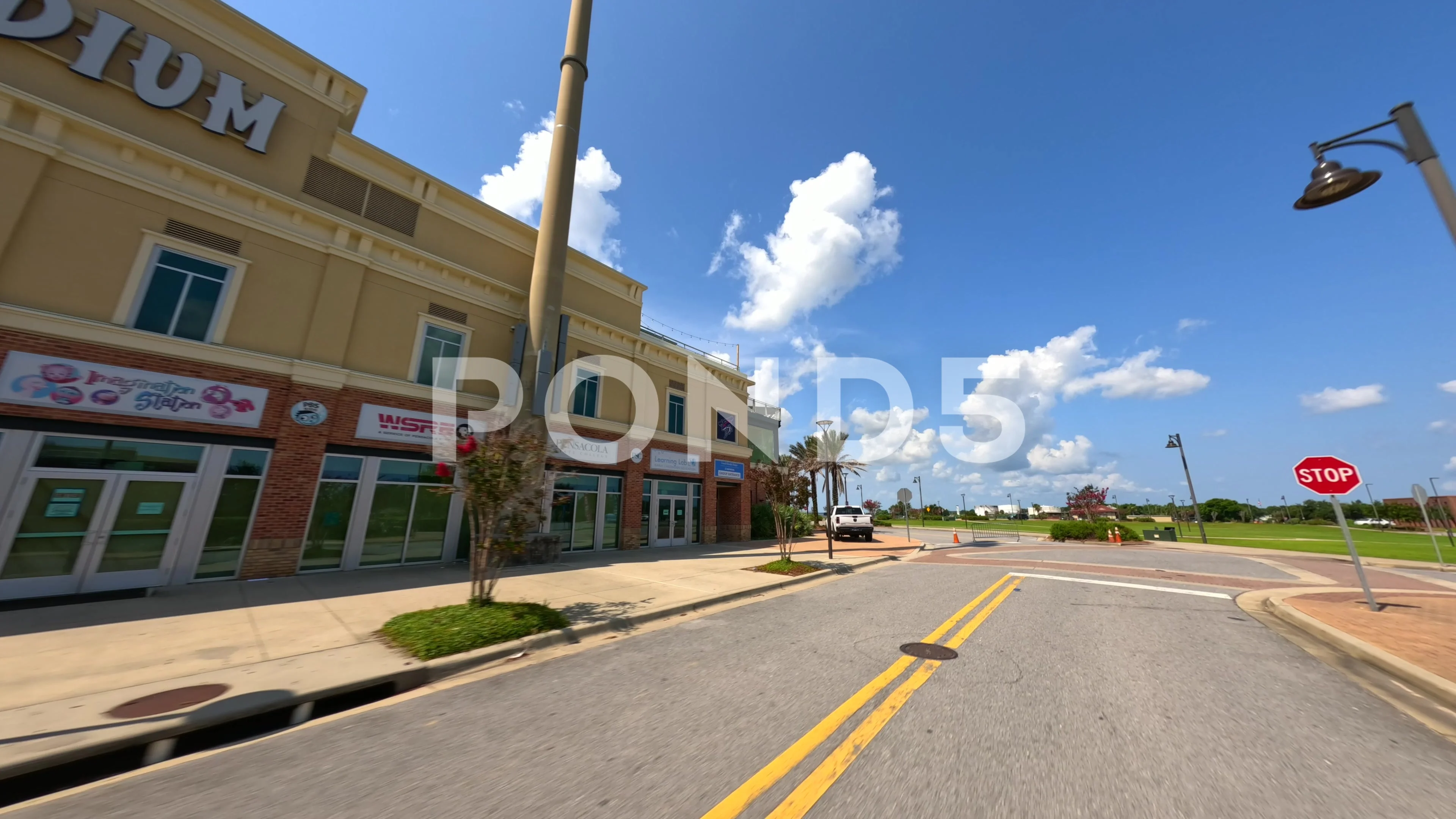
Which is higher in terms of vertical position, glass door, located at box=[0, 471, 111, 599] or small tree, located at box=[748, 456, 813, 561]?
small tree, located at box=[748, 456, 813, 561]

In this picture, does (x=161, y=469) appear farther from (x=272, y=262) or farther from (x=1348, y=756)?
(x=1348, y=756)

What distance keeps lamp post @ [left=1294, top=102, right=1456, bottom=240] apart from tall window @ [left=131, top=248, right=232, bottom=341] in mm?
19746

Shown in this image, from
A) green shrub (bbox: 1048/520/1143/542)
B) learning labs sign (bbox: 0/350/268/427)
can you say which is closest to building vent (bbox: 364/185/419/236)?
learning labs sign (bbox: 0/350/268/427)

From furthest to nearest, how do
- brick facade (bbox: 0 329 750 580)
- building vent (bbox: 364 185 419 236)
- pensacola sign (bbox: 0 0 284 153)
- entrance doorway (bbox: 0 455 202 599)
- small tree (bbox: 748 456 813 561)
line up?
small tree (bbox: 748 456 813 561), building vent (bbox: 364 185 419 236), pensacola sign (bbox: 0 0 284 153), brick facade (bbox: 0 329 750 580), entrance doorway (bbox: 0 455 202 599)

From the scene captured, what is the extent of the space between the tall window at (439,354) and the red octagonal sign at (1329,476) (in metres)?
20.8

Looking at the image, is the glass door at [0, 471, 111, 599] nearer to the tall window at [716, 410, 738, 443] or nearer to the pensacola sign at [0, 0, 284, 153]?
the pensacola sign at [0, 0, 284, 153]

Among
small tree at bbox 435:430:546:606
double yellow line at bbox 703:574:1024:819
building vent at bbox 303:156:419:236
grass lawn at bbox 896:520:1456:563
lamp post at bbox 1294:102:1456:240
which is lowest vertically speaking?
double yellow line at bbox 703:574:1024:819

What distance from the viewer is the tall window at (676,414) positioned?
2217cm

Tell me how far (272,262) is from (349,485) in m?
5.82

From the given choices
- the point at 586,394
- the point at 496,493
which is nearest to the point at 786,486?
the point at 586,394

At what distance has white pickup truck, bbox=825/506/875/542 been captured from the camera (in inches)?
1198

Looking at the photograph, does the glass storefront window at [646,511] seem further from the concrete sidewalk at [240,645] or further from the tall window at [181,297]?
the tall window at [181,297]

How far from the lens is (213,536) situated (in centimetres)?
1030

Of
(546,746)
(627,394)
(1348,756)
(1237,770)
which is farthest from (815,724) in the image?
(627,394)
